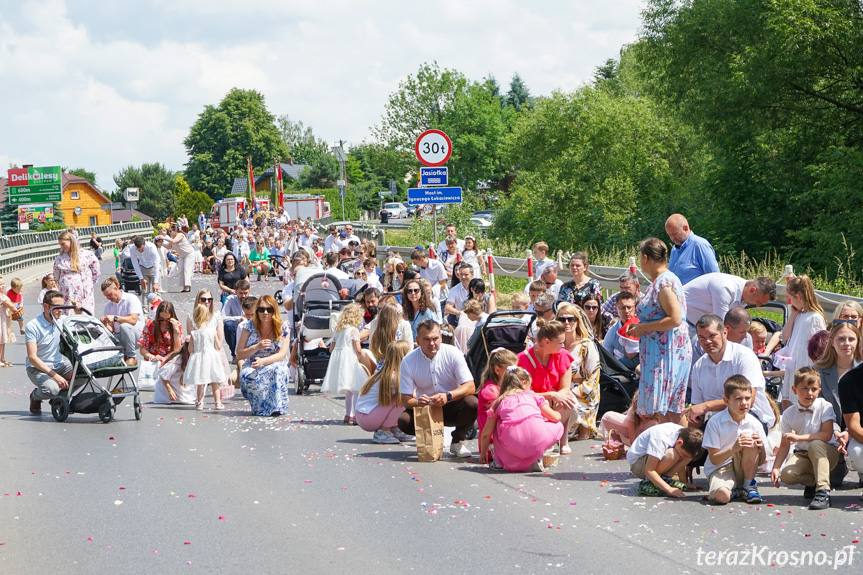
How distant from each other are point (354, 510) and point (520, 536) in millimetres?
1420

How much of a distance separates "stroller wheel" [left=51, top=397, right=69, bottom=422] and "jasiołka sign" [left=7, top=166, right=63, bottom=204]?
79.6 m

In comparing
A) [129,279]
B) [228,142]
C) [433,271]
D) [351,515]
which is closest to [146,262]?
[129,279]

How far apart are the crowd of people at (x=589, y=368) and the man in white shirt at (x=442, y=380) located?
1cm

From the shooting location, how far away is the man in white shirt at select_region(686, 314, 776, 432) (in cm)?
823

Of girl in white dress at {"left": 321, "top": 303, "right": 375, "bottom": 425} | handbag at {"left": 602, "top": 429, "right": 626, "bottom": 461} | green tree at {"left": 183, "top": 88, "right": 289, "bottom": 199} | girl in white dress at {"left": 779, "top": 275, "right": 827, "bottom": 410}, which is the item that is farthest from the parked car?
girl in white dress at {"left": 779, "top": 275, "right": 827, "bottom": 410}

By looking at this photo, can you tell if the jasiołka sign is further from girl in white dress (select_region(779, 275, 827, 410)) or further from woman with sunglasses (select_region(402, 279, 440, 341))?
girl in white dress (select_region(779, 275, 827, 410))

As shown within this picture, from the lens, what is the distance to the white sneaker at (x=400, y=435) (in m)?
11.0

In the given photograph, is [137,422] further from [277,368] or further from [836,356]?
[836,356]

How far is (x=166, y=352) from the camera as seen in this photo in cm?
1506

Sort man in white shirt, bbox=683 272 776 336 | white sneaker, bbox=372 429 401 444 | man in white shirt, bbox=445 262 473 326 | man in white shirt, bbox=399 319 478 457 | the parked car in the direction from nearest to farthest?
man in white shirt, bbox=399 319 478 457 < man in white shirt, bbox=683 272 776 336 < white sneaker, bbox=372 429 401 444 < man in white shirt, bbox=445 262 473 326 < the parked car

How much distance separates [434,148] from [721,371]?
36.5ft

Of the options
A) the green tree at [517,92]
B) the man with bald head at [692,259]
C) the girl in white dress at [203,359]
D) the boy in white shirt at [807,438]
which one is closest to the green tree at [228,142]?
the green tree at [517,92]

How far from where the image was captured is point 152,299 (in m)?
19.4

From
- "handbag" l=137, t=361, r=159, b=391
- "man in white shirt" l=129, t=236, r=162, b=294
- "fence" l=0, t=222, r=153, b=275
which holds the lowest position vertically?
"handbag" l=137, t=361, r=159, b=391
